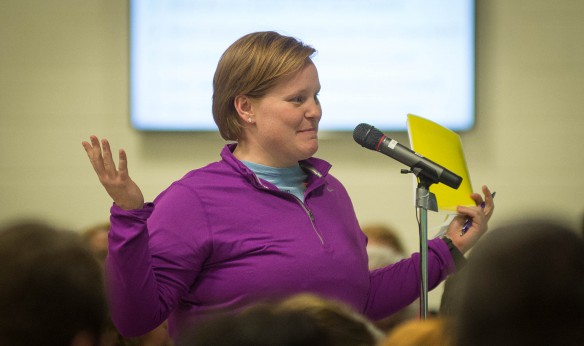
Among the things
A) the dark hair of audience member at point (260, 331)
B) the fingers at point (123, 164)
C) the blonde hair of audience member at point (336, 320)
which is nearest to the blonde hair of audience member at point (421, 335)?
the blonde hair of audience member at point (336, 320)

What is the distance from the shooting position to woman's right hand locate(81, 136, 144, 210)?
176 centimetres

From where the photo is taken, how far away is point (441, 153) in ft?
7.92

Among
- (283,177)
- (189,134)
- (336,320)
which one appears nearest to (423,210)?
(283,177)

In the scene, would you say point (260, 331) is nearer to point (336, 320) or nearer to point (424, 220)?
point (336, 320)

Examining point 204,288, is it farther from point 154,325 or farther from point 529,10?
point 529,10

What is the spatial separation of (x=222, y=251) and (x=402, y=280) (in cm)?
54

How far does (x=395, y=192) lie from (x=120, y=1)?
5.47 ft

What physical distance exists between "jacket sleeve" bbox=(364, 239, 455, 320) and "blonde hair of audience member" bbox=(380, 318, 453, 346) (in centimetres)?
106

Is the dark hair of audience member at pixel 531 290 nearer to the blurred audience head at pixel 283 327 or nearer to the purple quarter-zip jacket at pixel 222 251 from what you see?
the blurred audience head at pixel 283 327

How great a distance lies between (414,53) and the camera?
14.1ft

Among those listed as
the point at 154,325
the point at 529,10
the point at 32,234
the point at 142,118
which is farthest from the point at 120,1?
the point at 32,234

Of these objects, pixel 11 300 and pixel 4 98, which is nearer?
pixel 11 300

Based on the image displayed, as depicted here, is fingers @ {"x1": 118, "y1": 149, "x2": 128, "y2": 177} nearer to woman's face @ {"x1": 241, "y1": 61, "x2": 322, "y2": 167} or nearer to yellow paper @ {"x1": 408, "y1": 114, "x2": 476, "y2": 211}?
woman's face @ {"x1": 241, "y1": 61, "x2": 322, "y2": 167}

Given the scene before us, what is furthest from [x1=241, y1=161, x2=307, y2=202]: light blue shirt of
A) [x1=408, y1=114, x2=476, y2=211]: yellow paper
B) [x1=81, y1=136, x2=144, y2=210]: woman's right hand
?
[x1=81, y1=136, x2=144, y2=210]: woman's right hand
